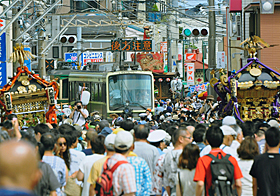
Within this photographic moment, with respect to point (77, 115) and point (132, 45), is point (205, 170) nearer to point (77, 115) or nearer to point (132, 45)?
point (77, 115)

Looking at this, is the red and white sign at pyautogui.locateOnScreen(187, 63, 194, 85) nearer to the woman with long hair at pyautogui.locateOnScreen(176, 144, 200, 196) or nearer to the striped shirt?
the woman with long hair at pyautogui.locateOnScreen(176, 144, 200, 196)

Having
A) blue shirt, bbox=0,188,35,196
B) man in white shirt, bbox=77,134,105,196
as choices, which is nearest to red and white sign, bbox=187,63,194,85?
man in white shirt, bbox=77,134,105,196

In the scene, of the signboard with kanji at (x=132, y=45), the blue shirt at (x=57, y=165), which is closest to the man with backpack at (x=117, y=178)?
the blue shirt at (x=57, y=165)

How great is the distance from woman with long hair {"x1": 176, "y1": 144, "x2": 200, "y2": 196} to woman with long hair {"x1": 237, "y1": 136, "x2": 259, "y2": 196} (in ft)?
2.54

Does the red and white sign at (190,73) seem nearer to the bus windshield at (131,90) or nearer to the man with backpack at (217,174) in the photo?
the bus windshield at (131,90)

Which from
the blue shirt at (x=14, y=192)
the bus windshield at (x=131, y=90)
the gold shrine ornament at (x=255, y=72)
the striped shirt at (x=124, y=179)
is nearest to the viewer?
the blue shirt at (x=14, y=192)

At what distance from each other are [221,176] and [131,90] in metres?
15.3

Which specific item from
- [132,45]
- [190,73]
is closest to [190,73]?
[190,73]

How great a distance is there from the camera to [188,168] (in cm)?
588

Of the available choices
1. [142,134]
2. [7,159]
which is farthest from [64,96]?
[7,159]

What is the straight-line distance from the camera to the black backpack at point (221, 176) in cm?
559

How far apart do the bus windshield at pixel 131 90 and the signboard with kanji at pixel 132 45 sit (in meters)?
3.32

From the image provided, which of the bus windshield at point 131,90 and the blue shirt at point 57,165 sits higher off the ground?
the bus windshield at point 131,90

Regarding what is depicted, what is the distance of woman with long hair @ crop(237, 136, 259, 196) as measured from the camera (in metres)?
6.25
